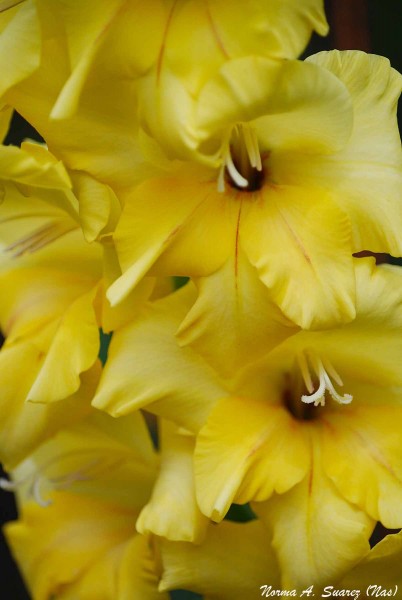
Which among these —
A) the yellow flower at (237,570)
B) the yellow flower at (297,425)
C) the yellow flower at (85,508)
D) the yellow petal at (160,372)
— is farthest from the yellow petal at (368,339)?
the yellow flower at (85,508)

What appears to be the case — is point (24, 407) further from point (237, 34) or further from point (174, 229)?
point (237, 34)

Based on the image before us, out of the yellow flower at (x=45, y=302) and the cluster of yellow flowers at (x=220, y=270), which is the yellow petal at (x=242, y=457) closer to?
the cluster of yellow flowers at (x=220, y=270)

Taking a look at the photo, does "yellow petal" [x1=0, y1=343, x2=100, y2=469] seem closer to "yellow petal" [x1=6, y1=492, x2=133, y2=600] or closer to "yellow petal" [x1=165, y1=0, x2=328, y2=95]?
"yellow petal" [x1=6, y1=492, x2=133, y2=600]

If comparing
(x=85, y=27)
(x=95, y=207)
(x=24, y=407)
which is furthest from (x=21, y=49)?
(x=24, y=407)

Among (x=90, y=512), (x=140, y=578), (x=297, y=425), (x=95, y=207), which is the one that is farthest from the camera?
(x=90, y=512)

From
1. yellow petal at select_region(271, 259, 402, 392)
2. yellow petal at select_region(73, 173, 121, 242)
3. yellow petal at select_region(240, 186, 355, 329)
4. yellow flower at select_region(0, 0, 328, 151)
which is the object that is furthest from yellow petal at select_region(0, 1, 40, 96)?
yellow petal at select_region(271, 259, 402, 392)

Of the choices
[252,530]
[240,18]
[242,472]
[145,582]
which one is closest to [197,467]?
[242,472]
